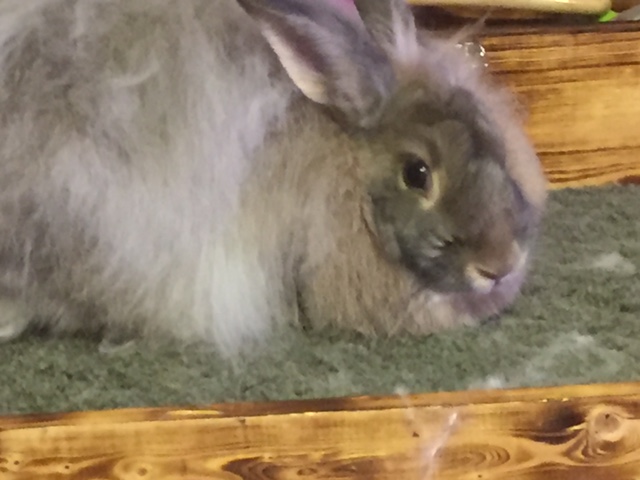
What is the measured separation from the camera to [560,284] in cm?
116

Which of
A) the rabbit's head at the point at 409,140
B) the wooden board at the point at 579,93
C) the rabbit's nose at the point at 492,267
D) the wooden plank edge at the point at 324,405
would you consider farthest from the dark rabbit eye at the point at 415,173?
the wooden board at the point at 579,93

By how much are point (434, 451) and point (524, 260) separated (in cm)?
32

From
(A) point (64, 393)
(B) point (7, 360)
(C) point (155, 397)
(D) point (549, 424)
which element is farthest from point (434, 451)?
(B) point (7, 360)

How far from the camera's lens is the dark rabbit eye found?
0.99 meters

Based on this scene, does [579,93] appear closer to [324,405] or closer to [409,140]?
[409,140]

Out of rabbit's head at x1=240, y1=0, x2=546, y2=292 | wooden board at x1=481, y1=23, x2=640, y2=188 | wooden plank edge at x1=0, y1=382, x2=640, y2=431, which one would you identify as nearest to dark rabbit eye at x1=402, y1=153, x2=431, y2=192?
rabbit's head at x1=240, y1=0, x2=546, y2=292

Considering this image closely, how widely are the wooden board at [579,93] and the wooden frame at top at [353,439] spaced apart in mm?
653

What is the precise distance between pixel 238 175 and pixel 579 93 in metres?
0.67

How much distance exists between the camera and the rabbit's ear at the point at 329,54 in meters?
0.95

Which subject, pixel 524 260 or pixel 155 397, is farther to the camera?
pixel 524 260

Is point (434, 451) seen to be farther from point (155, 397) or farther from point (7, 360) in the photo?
point (7, 360)

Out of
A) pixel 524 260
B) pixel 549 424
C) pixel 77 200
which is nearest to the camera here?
pixel 549 424

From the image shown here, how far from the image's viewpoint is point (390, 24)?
1.06 meters

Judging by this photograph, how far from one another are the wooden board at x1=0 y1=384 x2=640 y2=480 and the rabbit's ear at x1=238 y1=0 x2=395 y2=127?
0.36 meters
